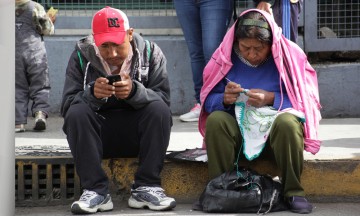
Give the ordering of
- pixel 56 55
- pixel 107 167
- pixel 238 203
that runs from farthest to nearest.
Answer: pixel 56 55 < pixel 107 167 < pixel 238 203

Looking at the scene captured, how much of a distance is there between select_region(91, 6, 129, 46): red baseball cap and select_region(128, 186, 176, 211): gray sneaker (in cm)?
87

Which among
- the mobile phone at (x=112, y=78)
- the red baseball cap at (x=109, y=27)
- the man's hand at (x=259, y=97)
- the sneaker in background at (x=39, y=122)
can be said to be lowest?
the sneaker in background at (x=39, y=122)

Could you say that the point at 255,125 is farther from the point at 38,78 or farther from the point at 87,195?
the point at 38,78

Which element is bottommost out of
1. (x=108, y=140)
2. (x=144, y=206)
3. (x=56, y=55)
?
(x=144, y=206)

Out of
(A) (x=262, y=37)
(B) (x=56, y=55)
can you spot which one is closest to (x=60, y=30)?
(B) (x=56, y=55)

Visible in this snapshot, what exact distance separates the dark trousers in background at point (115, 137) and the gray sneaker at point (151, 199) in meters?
0.04

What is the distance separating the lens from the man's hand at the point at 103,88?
5156 mm

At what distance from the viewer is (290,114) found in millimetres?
5328

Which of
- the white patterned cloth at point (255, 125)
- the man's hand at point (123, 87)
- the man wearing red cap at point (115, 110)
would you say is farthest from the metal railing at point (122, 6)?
the man's hand at point (123, 87)

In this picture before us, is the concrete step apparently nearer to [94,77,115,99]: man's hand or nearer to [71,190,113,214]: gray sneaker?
[71,190,113,214]: gray sneaker

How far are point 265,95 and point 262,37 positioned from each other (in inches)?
13.2

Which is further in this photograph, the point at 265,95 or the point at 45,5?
the point at 45,5

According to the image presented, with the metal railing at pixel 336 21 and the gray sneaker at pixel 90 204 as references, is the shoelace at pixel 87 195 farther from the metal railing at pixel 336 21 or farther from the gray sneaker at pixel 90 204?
the metal railing at pixel 336 21

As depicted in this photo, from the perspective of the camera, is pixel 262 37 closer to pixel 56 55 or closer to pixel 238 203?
pixel 238 203
